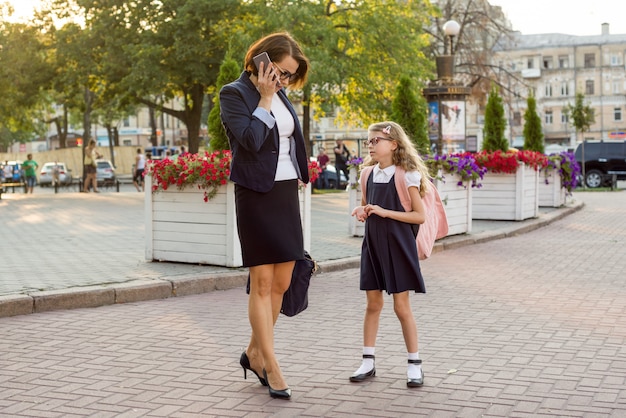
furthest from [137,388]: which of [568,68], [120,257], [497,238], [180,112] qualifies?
[568,68]

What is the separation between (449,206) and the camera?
14.5 m

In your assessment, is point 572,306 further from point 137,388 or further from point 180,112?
point 180,112

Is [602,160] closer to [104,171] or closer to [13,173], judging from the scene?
[104,171]

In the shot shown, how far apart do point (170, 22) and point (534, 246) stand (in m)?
21.6

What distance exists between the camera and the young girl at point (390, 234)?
558 centimetres

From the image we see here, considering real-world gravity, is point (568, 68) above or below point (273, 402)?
above

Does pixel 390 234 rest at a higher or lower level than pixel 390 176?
lower

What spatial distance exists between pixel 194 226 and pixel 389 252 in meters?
5.39

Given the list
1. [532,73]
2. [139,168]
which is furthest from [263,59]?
[532,73]

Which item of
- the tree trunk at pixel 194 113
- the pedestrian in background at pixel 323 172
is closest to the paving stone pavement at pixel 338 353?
the tree trunk at pixel 194 113

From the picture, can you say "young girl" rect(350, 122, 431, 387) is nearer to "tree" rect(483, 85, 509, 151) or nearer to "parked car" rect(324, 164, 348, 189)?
"tree" rect(483, 85, 509, 151)

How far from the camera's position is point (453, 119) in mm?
22281

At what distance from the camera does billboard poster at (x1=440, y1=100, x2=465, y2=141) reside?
72.6 feet

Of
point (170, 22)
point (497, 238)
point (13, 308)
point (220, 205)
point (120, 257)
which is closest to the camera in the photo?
point (13, 308)
